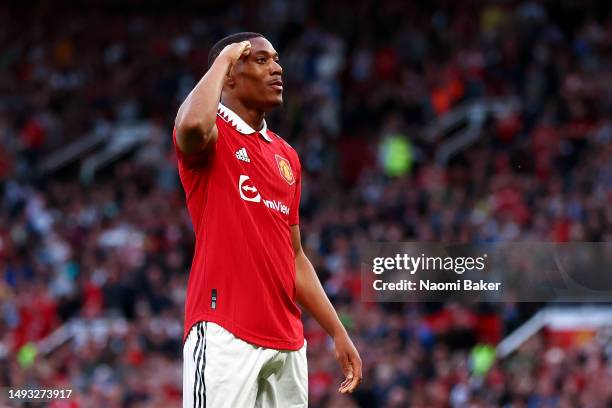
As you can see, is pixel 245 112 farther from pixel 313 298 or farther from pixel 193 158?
pixel 313 298

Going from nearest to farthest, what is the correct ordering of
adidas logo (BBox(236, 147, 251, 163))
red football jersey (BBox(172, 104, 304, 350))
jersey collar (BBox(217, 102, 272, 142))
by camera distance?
red football jersey (BBox(172, 104, 304, 350))
adidas logo (BBox(236, 147, 251, 163))
jersey collar (BBox(217, 102, 272, 142))

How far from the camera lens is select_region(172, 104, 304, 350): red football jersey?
4.61 m

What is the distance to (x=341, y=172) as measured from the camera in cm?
1625

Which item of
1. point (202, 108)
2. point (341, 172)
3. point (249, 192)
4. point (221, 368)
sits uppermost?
point (341, 172)

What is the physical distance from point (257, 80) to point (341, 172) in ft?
37.1

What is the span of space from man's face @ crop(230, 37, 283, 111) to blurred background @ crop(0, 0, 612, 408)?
13.8ft

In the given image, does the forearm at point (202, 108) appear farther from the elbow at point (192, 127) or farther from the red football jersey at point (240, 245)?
the red football jersey at point (240, 245)

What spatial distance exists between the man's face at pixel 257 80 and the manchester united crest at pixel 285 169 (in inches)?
8.0

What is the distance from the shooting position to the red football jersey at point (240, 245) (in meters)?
4.61

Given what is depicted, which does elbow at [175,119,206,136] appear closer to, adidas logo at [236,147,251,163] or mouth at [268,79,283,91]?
adidas logo at [236,147,251,163]

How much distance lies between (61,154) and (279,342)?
13.3 meters

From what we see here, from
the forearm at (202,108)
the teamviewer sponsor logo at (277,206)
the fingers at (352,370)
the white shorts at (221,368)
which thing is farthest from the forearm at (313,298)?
the forearm at (202,108)

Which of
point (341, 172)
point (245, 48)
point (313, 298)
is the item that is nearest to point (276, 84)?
point (245, 48)

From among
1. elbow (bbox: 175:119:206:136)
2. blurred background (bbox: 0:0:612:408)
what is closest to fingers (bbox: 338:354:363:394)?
elbow (bbox: 175:119:206:136)
